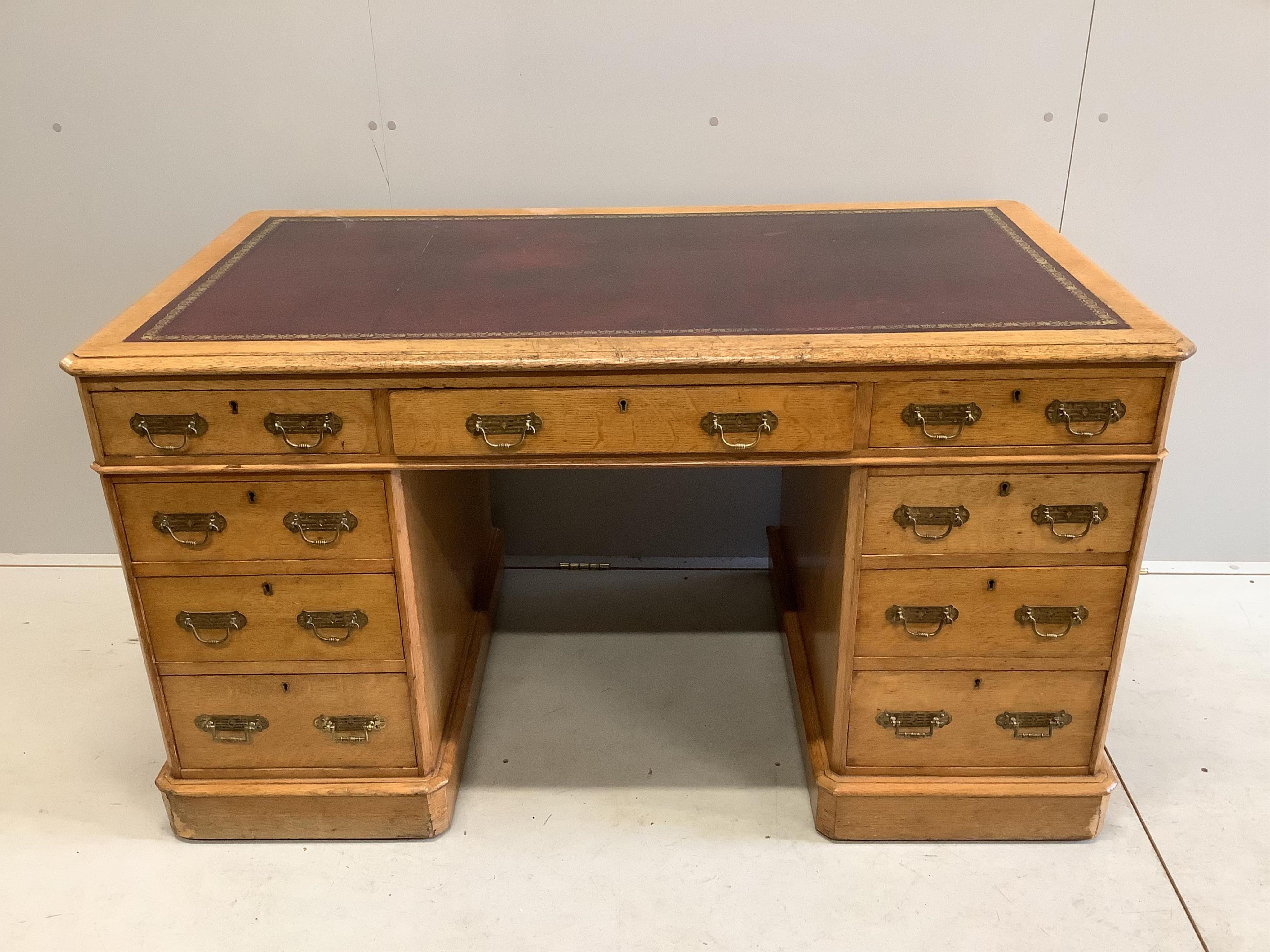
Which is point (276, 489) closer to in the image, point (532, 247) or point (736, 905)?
point (532, 247)

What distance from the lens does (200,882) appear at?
194cm

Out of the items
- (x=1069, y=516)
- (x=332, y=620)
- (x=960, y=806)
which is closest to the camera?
(x=1069, y=516)

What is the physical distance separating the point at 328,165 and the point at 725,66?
0.91 metres

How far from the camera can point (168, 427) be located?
168 cm

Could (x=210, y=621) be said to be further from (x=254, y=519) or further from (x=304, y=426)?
(x=304, y=426)

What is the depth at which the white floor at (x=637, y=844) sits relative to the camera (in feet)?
6.00

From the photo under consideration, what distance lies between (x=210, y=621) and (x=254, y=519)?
219 millimetres

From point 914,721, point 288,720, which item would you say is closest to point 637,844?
point 914,721

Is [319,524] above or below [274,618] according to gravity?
above

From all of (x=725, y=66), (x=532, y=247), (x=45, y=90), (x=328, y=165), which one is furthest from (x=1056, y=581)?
(x=45, y=90)

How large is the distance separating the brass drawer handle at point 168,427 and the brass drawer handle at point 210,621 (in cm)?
32

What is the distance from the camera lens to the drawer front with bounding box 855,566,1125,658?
1.82m

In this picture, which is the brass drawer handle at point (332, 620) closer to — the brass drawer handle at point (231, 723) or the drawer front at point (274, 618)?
the drawer front at point (274, 618)

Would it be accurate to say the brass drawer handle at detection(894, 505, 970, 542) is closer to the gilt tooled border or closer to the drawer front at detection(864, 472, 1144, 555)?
the drawer front at detection(864, 472, 1144, 555)
